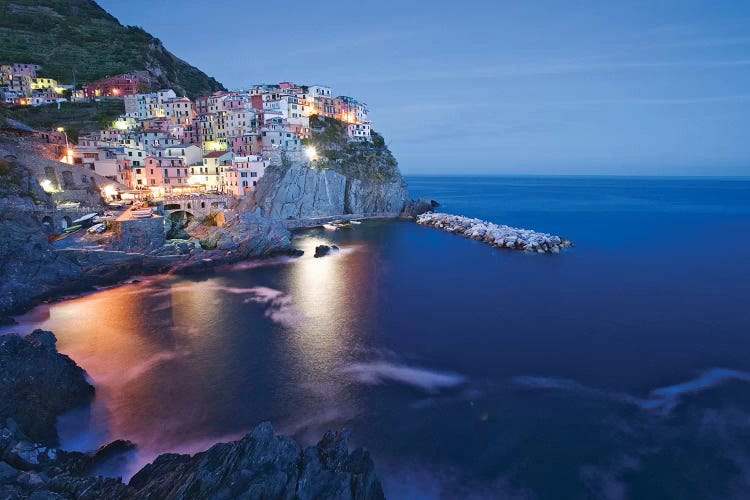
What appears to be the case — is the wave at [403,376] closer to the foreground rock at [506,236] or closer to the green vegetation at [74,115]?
the foreground rock at [506,236]

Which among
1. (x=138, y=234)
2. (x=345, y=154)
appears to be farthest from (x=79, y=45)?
(x=138, y=234)

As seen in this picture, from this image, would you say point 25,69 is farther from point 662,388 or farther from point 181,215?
point 662,388

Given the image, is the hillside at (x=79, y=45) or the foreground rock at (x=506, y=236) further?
the hillside at (x=79, y=45)

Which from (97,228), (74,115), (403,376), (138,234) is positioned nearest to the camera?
(403,376)

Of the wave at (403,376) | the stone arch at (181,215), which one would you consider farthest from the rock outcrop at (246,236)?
the wave at (403,376)

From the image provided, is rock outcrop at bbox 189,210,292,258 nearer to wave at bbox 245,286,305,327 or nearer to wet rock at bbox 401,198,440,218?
wave at bbox 245,286,305,327

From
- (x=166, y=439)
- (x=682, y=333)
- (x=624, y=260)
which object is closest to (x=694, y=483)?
(x=682, y=333)

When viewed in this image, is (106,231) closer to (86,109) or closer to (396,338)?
(396,338)
